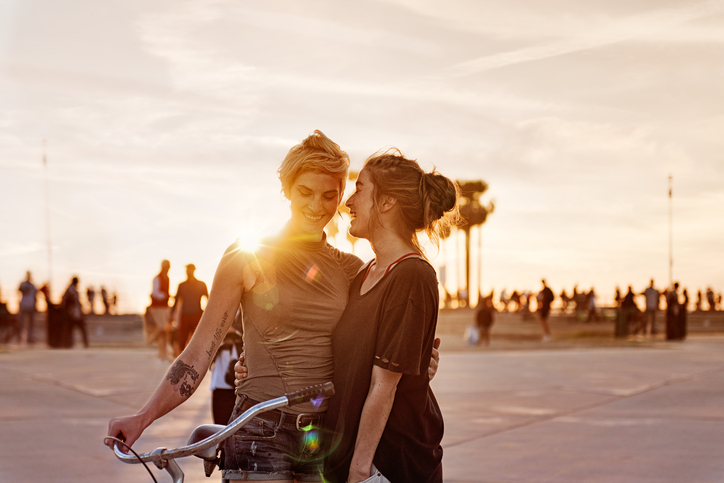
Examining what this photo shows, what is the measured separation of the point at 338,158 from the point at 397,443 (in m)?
0.92

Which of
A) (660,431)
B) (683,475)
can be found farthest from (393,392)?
(660,431)

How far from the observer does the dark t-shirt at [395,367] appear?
2.54 m

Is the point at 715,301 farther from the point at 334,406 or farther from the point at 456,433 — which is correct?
the point at 334,406

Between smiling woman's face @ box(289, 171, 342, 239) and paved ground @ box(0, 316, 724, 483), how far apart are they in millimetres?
3936

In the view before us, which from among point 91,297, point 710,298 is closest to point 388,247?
point 91,297

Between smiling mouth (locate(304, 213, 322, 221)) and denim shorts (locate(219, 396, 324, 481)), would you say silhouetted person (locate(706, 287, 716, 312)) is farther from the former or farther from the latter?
denim shorts (locate(219, 396, 324, 481))

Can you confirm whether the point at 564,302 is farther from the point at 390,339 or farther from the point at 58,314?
the point at 390,339

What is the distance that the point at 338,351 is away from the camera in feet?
8.84

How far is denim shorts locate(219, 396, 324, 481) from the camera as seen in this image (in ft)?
8.53

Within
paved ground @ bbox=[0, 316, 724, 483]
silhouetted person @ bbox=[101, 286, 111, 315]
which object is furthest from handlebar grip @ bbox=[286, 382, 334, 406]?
silhouetted person @ bbox=[101, 286, 111, 315]

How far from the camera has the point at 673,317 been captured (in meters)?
26.2

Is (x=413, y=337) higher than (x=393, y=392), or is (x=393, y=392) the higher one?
(x=413, y=337)

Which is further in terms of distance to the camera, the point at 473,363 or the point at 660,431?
the point at 473,363

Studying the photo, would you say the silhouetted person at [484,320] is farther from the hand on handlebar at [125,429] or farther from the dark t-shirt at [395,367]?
the hand on handlebar at [125,429]
